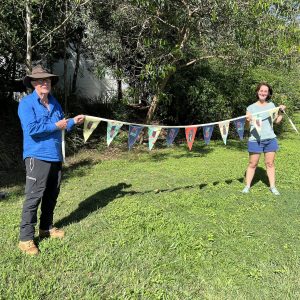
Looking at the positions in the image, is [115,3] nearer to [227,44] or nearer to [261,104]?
[227,44]

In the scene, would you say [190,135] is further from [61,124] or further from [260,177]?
[61,124]

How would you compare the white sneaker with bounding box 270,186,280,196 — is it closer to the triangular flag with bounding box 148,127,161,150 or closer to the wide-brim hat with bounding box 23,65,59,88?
the triangular flag with bounding box 148,127,161,150

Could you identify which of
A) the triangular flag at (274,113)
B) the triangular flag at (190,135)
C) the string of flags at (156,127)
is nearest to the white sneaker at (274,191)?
the string of flags at (156,127)

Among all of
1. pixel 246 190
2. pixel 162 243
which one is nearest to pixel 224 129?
pixel 246 190

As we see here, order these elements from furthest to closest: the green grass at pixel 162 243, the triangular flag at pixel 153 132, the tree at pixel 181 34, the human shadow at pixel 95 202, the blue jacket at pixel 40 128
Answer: the tree at pixel 181 34, the triangular flag at pixel 153 132, the human shadow at pixel 95 202, the blue jacket at pixel 40 128, the green grass at pixel 162 243

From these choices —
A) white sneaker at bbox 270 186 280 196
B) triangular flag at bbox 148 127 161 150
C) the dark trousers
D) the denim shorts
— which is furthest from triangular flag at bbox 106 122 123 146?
white sneaker at bbox 270 186 280 196

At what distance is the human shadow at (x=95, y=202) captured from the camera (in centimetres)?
525

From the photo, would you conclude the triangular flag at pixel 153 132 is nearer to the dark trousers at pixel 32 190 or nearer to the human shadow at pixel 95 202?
the human shadow at pixel 95 202

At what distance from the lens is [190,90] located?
42.3ft

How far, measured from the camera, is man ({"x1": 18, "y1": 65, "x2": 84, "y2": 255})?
4074mm

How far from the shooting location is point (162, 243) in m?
4.50

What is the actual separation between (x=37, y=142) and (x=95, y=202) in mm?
2039

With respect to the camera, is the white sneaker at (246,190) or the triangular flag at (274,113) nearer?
the triangular flag at (274,113)

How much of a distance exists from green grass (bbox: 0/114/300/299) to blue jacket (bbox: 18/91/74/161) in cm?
104
